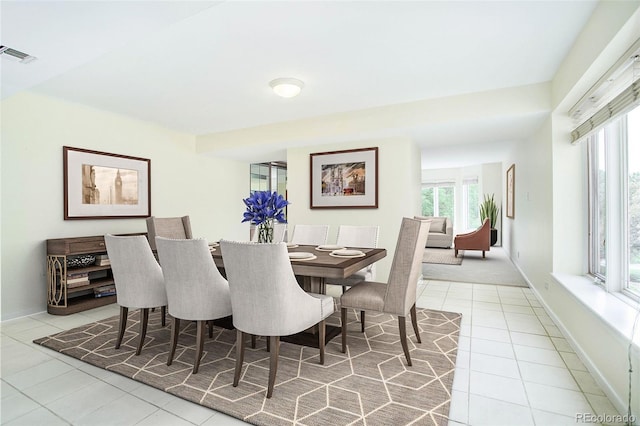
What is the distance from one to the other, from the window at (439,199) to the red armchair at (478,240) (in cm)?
364

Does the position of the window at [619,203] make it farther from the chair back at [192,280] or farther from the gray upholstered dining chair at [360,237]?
the chair back at [192,280]

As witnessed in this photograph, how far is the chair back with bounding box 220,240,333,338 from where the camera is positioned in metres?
1.85

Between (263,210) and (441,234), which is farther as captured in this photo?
(441,234)

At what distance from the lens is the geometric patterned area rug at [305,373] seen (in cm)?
175

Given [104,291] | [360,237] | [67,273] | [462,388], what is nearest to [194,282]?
[462,388]

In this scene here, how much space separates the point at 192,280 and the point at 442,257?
6.08 metres

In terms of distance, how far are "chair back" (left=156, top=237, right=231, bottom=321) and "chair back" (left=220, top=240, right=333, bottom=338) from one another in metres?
0.26

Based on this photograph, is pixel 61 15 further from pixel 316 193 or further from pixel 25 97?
pixel 316 193

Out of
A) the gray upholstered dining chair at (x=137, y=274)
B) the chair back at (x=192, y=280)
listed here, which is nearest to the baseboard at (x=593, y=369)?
the chair back at (x=192, y=280)

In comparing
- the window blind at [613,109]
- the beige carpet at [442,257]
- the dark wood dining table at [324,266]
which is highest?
the window blind at [613,109]

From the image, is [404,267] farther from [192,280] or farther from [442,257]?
[442,257]

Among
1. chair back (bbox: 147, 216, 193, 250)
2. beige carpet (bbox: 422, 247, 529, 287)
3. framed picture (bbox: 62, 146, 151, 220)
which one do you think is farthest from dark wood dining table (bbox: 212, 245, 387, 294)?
beige carpet (bbox: 422, 247, 529, 287)

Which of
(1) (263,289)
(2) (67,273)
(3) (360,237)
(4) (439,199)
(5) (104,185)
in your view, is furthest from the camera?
(4) (439,199)

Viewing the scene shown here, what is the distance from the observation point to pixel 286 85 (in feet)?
10.2
